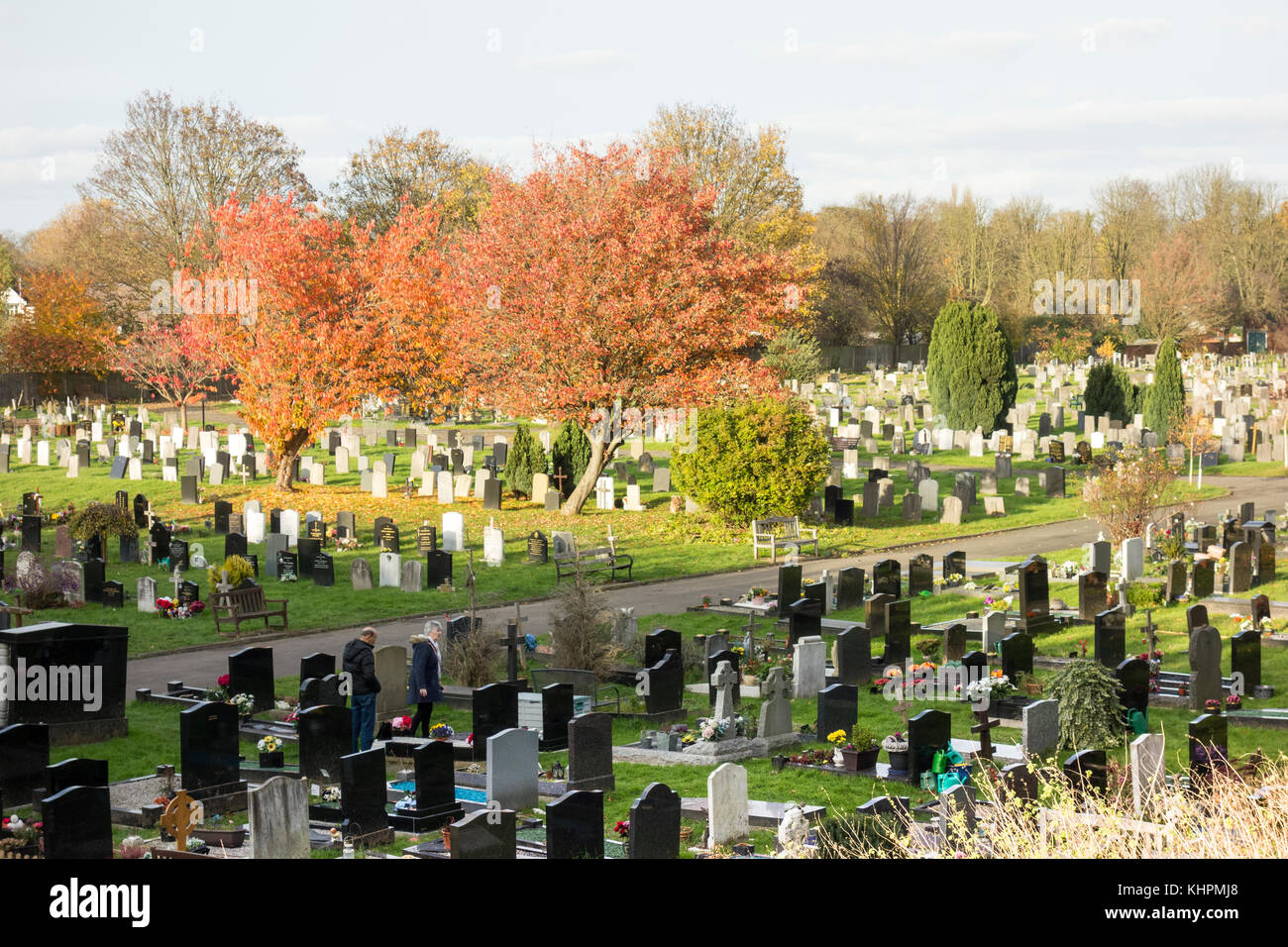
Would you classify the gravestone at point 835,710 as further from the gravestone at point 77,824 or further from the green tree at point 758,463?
the green tree at point 758,463

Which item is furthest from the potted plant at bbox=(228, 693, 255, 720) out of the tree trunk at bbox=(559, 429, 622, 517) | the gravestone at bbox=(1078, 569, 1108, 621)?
the tree trunk at bbox=(559, 429, 622, 517)

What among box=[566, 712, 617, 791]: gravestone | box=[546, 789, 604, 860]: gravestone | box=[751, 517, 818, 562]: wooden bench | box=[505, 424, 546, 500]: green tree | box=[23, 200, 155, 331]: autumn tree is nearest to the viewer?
box=[546, 789, 604, 860]: gravestone

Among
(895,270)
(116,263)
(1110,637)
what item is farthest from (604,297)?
(895,270)

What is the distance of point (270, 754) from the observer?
1426 cm

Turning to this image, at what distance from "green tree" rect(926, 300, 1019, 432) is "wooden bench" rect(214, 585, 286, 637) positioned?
1189 inches

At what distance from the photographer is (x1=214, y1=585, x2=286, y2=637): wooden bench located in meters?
21.2

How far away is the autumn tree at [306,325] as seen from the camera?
1409 inches

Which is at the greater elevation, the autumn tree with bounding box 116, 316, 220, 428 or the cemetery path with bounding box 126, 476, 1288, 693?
the autumn tree with bounding box 116, 316, 220, 428

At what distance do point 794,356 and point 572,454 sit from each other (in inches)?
721

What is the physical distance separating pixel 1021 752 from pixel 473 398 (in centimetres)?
2373

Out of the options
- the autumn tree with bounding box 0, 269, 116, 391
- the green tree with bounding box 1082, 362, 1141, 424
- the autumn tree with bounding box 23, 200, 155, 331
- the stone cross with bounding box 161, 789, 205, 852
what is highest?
the autumn tree with bounding box 23, 200, 155, 331

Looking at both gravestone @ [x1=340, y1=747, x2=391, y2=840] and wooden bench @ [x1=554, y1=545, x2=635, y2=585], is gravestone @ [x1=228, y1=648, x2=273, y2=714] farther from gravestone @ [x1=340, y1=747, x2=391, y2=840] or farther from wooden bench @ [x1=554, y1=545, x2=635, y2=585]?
wooden bench @ [x1=554, y1=545, x2=635, y2=585]
